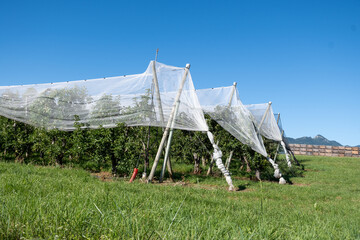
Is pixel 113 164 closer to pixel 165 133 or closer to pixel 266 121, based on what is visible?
pixel 165 133

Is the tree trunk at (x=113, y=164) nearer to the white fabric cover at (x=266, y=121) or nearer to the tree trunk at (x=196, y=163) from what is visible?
the tree trunk at (x=196, y=163)

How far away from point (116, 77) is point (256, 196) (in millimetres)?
4657

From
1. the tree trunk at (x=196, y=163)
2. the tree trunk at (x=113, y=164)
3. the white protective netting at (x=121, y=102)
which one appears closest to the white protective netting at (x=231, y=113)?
the white protective netting at (x=121, y=102)

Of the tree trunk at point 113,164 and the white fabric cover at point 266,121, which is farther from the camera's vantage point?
the white fabric cover at point 266,121

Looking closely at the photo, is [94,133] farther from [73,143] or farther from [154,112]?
[154,112]

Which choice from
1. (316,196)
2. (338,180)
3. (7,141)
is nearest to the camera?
(316,196)

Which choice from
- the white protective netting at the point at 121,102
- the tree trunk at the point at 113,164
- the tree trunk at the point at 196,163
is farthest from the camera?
the tree trunk at the point at 196,163

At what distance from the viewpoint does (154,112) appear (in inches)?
303

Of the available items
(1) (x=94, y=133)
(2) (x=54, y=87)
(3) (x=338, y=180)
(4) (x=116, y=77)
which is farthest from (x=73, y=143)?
(3) (x=338, y=180)

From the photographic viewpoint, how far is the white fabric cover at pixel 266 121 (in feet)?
37.2

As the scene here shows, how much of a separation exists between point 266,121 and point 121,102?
6.36 metres

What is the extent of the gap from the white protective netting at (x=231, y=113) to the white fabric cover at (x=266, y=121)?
1.50 meters

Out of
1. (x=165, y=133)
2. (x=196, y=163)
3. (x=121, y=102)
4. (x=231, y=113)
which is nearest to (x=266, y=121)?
(x=231, y=113)

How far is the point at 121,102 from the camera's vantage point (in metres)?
7.89
